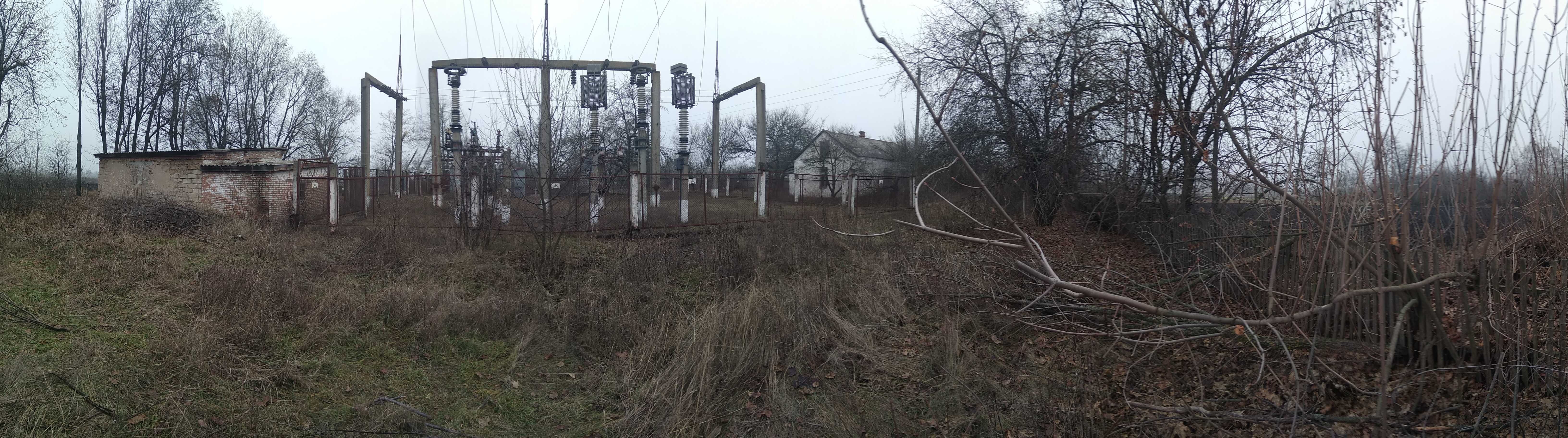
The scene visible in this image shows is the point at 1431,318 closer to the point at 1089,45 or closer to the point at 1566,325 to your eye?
Answer: the point at 1566,325

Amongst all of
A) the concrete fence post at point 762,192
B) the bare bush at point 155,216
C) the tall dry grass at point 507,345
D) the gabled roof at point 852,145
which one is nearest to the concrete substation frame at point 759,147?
the concrete fence post at point 762,192

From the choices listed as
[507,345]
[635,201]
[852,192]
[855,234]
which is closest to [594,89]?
[635,201]

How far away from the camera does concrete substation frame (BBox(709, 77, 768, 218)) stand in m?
15.2

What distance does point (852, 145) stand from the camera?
124 ft

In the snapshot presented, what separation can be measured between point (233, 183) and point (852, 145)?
91.8 ft

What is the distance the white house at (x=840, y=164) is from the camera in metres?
19.8

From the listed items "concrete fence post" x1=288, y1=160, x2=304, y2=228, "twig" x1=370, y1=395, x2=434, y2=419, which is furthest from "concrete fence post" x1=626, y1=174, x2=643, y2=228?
"twig" x1=370, y1=395, x2=434, y2=419

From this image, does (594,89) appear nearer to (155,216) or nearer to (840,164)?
(155,216)

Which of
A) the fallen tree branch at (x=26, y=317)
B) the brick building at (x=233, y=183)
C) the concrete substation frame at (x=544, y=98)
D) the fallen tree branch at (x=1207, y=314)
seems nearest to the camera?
the fallen tree branch at (x=1207, y=314)

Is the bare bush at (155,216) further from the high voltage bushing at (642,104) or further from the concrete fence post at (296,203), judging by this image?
the high voltage bushing at (642,104)

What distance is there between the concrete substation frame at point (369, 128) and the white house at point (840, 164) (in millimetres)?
9317

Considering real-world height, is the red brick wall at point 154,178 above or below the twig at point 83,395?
above

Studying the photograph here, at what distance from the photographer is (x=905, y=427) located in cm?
493

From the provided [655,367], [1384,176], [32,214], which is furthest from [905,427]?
[32,214]
